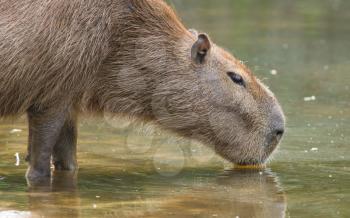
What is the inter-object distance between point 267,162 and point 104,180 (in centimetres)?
143

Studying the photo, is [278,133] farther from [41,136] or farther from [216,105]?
[41,136]

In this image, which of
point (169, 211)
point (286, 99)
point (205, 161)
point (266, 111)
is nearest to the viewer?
point (169, 211)

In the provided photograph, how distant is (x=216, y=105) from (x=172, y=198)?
4.09 feet

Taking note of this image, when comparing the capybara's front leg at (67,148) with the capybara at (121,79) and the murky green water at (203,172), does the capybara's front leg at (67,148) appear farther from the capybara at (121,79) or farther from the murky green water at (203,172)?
the murky green water at (203,172)

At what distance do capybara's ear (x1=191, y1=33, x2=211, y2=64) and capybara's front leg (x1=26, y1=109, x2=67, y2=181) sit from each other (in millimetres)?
1117

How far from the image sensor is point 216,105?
7805 millimetres

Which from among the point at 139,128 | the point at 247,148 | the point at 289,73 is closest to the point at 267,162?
the point at 247,148

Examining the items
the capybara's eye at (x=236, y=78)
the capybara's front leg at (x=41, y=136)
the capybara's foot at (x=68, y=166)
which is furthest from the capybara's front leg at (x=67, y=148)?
the capybara's eye at (x=236, y=78)

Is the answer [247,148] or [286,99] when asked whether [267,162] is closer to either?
[247,148]

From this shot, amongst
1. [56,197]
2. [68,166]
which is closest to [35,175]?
[68,166]

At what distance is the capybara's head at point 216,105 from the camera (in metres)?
7.79

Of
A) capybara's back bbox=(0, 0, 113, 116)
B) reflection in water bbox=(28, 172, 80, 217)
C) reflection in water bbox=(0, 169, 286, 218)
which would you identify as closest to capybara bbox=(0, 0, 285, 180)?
capybara's back bbox=(0, 0, 113, 116)

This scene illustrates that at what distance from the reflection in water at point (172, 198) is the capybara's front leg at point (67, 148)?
0.14 metres

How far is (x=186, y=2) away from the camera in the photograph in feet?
67.3
